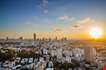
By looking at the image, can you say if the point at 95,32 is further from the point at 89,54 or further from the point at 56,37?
the point at 56,37

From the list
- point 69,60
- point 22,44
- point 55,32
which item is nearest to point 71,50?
point 69,60

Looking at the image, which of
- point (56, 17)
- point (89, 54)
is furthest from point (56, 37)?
point (89, 54)

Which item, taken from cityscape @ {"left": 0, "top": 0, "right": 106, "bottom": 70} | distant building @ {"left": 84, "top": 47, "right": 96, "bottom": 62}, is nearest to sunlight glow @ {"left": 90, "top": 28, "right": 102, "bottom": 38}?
cityscape @ {"left": 0, "top": 0, "right": 106, "bottom": 70}

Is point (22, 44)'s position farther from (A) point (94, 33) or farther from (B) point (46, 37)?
(A) point (94, 33)

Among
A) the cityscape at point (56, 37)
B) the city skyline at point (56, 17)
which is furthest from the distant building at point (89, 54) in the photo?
the city skyline at point (56, 17)

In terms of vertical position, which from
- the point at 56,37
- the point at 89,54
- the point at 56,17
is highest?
the point at 56,17

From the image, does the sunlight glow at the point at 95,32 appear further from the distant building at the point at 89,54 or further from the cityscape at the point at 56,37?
the distant building at the point at 89,54
